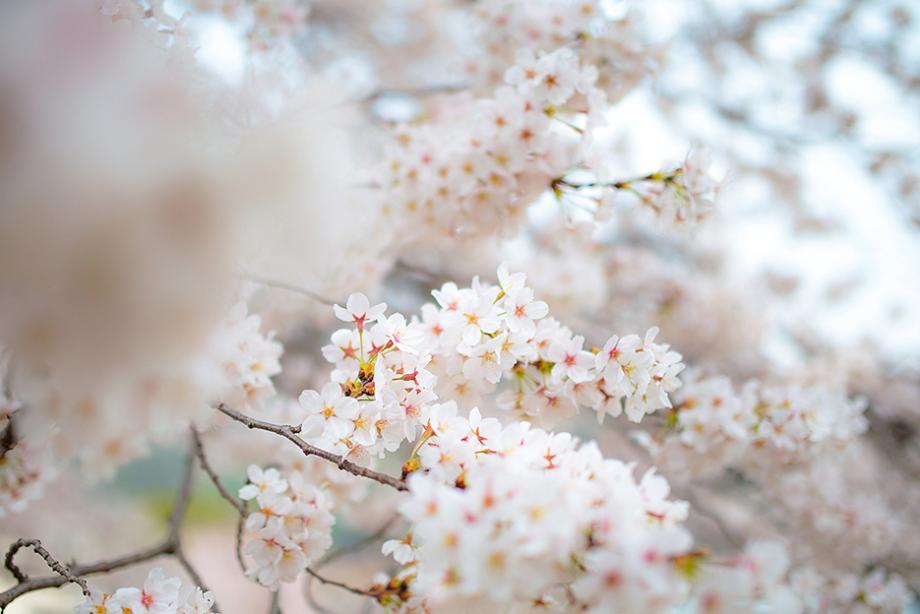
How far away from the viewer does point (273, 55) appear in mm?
2242

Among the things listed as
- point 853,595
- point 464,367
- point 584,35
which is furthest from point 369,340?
point 853,595

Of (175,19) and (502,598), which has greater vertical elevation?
(175,19)

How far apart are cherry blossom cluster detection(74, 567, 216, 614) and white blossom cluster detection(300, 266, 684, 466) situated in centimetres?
35

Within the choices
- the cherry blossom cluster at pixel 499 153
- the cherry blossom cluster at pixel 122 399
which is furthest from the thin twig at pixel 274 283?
the cherry blossom cluster at pixel 499 153

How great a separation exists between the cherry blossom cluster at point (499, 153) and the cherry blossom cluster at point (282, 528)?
0.91 metres

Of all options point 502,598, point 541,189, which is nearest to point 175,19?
point 541,189

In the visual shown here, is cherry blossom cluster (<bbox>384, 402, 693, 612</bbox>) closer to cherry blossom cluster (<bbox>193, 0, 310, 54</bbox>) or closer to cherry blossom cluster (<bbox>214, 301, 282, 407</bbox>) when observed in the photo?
cherry blossom cluster (<bbox>214, 301, 282, 407</bbox>)

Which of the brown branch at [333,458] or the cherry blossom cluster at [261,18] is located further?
the cherry blossom cluster at [261,18]

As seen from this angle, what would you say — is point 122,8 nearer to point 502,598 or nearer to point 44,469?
point 44,469

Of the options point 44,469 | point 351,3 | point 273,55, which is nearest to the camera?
point 44,469

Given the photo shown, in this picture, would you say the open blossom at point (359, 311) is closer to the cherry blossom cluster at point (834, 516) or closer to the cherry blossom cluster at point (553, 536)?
the cherry blossom cluster at point (553, 536)

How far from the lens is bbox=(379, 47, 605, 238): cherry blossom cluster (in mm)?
1598

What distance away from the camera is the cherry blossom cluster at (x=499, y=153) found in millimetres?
1598

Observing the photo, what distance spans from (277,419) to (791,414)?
1554mm
